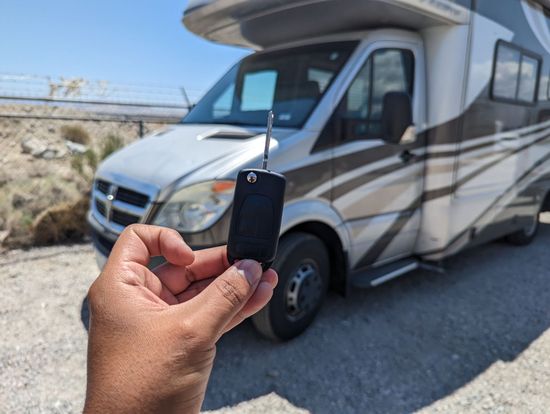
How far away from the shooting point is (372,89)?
11.8ft

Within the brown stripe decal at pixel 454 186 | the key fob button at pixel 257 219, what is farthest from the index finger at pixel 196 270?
the brown stripe decal at pixel 454 186

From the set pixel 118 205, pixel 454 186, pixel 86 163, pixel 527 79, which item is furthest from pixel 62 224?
pixel 527 79

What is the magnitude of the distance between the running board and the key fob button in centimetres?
256

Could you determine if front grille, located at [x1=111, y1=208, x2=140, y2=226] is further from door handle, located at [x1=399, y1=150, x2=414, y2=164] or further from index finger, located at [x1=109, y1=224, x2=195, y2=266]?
door handle, located at [x1=399, y1=150, x2=414, y2=164]

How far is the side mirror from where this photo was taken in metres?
3.40

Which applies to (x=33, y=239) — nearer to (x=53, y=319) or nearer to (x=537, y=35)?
(x=53, y=319)

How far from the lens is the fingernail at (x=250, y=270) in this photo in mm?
1138

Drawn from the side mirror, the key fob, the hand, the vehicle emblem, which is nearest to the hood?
the vehicle emblem

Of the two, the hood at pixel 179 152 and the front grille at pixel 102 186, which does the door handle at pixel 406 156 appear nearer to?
the hood at pixel 179 152

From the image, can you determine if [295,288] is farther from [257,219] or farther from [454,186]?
[257,219]

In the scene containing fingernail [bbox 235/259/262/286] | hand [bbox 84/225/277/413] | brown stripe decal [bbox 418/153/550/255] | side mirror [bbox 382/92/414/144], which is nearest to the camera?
hand [bbox 84/225/277/413]

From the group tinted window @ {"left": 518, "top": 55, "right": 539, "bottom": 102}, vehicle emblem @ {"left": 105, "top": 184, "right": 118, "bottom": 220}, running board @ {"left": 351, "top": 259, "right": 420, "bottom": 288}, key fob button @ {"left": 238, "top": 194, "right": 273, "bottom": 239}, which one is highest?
tinted window @ {"left": 518, "top": 55, "right": 539, "bottom": 102}

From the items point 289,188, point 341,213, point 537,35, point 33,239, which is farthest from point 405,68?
point 33,239

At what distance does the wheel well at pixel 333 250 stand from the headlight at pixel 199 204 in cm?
79
